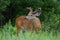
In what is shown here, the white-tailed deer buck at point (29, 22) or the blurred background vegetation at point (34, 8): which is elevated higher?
the blurred background vegetation at point (34, 8)

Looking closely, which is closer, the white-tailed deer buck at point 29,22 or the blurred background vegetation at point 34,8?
the white-tailed deer buck at point 29,22

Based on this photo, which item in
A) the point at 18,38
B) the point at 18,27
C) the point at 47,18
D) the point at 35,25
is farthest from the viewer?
the point at 47,18

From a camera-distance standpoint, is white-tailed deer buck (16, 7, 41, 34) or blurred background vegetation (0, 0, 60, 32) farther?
blurred background vegetation (0, 0, 60, 32)

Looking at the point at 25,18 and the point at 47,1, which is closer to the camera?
the point at 25,18

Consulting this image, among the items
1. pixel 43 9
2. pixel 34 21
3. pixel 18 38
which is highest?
pixel 43 9

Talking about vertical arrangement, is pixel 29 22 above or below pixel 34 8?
below

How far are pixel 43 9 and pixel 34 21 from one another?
677cm

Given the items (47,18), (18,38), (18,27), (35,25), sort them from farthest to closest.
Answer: (47,18), (18,27), (35,25), (18,38)

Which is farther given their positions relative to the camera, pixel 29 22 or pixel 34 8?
pixel 34 8

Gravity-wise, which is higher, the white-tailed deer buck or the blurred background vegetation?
the blurred background vegetation

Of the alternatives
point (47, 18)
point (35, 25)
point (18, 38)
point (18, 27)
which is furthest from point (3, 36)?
point (47, 18)

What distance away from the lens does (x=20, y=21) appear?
13062mm

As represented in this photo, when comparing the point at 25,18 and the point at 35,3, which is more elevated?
the point at 35,3

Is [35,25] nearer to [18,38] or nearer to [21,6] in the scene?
[18,38]
